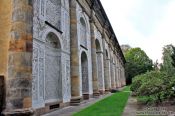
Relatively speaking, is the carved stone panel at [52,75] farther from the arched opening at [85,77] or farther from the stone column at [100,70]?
the stone column at [100,70]

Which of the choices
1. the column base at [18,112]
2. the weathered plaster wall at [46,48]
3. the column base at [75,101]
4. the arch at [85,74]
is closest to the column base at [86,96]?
the arch at [85,74]

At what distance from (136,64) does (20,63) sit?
62.5m

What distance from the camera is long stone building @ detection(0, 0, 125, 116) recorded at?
25.5ft

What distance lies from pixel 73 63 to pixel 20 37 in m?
6.14

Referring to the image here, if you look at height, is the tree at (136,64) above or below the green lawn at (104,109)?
above

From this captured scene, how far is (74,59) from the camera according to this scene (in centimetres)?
1393

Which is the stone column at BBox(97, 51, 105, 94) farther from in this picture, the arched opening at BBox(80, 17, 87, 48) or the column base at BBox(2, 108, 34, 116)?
the column base at BBox(2, 108, 34, 116)

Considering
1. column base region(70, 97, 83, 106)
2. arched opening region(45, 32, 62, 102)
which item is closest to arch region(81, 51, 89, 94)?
column base region(70, 97, 83, 106)

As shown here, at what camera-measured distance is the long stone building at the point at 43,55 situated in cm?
776

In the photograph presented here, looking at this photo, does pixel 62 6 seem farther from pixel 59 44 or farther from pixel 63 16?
pixel 59 44

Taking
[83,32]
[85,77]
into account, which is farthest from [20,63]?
[83,32]

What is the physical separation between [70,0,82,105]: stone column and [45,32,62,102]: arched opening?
59.5 inches

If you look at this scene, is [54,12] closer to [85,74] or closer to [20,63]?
[20,63]

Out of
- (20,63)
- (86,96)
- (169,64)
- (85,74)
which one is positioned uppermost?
(169,64)
